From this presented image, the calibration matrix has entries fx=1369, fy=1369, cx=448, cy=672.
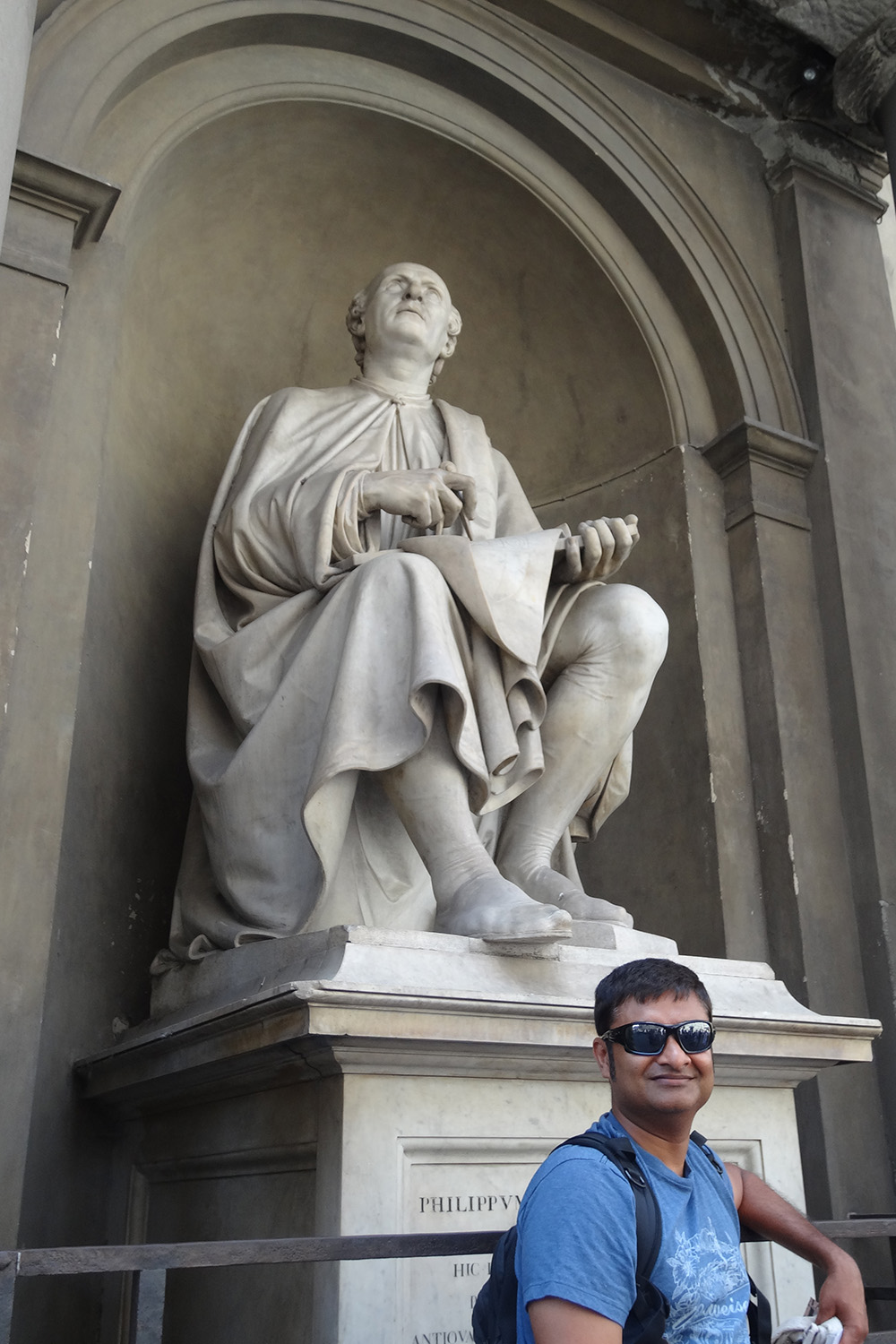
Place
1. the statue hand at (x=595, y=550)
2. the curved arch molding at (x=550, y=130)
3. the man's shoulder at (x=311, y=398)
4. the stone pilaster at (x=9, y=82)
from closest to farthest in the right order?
the stone pilaster at (x=9, y=82) < the statue hand at (x=595, y=550) < the man's shoulder at (x=311, y=398) < the curved arch molding at (x=550, y=130)

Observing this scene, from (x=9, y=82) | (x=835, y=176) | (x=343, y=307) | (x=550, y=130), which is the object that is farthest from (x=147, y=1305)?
(x=835, y=176)

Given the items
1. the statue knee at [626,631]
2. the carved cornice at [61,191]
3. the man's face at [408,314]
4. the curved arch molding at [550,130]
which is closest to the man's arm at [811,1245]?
the statue knee at [626,631]

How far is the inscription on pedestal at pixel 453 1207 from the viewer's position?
231cm

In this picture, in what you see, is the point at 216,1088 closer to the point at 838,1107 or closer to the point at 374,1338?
the point at 374,1338

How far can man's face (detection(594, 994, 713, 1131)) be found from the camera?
5.52 feet

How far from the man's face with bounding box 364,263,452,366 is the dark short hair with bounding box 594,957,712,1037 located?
103 inches

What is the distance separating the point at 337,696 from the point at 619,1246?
1.53 meters

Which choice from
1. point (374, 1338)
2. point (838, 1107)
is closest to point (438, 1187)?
point (374, 1338)

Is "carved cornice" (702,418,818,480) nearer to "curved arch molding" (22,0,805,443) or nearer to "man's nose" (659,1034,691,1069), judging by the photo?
"curved arch molding" (22,0,805,443)

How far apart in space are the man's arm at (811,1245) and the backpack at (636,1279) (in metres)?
0.38

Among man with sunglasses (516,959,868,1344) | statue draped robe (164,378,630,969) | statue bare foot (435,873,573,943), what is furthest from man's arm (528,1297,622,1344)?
statue draped robe (164,378,630,969)

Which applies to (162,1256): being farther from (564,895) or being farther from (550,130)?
(550,130)

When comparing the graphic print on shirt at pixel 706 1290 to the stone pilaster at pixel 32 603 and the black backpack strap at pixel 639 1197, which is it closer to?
the black backpack strap at pixel 639 1197

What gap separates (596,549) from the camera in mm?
3209
